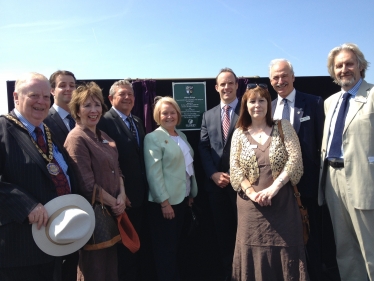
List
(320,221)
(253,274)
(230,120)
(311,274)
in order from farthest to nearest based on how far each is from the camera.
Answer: (320,221) < (230,120) < (311,274) < (253,274)

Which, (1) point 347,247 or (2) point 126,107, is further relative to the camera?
(2) point 126,107

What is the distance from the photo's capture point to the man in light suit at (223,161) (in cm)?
327

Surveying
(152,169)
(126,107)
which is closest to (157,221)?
(152,169)

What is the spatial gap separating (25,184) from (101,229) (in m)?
0.63

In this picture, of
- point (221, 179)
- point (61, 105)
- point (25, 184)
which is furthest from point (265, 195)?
point (61, 105)

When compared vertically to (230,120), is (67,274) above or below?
below

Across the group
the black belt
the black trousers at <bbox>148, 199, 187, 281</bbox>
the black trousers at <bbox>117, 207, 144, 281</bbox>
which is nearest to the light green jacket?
the black trousers at <bbox>148, 199, 187, 281</bbox>

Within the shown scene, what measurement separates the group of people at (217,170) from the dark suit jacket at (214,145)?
0.05ft

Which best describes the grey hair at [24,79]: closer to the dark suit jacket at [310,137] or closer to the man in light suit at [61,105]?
the man in light suit at [61,105]

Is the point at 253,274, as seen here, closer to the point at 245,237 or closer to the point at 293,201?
the point at 245,237

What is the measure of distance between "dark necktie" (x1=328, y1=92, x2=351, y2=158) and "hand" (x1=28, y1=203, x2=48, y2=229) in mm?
2339

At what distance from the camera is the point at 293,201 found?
265cm

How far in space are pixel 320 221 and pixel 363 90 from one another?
1.84m

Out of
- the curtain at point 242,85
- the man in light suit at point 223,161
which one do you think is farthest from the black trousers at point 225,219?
the curtain at point 242,85
